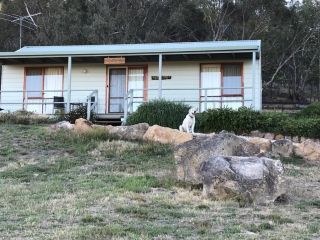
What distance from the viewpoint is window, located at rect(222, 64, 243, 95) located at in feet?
67.5

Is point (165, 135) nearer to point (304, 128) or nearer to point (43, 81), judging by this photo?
point (304, 128)

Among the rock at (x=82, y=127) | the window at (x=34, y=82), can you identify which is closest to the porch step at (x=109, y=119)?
the window at (x=34, y=82)

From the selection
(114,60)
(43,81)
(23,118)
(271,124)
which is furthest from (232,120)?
(43,81)

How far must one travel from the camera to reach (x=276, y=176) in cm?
890

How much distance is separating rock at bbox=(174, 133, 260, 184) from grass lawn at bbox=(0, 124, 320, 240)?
0.92 ft

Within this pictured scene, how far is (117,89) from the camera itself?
2191 cm

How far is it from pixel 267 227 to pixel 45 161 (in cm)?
722

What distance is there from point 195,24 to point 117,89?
54.9 feet

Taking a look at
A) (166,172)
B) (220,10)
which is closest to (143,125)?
(166,172)

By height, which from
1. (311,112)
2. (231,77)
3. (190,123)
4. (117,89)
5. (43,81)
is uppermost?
(231,77)

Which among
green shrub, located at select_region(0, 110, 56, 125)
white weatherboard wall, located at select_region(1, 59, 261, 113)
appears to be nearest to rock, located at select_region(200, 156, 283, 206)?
green shrub, located at select_region(0, 110, 56, 125)

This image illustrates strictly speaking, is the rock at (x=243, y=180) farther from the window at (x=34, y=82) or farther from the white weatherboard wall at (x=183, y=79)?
the window at (x=34, y=82)

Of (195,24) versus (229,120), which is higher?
(195,24)

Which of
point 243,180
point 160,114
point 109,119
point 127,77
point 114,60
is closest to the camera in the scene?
point 243,180
